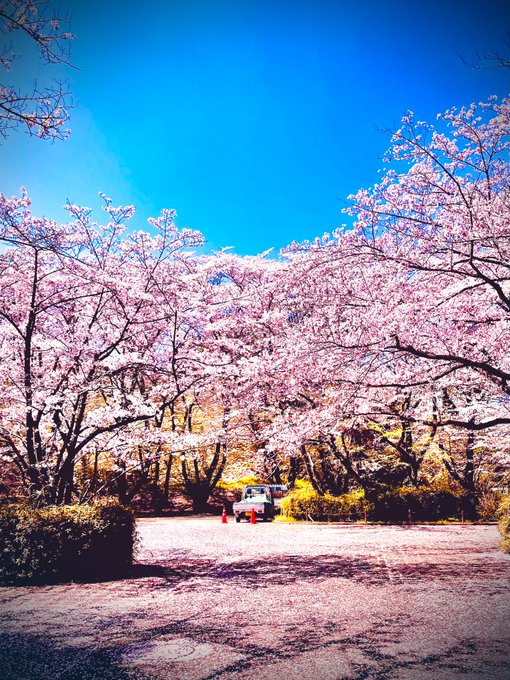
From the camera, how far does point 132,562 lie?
8820 mm

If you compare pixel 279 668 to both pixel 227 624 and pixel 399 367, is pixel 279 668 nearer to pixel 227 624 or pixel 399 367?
pixel 227 624

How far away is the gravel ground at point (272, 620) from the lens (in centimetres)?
402

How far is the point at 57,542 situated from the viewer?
741cm

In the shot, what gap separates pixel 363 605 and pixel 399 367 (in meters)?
5.35

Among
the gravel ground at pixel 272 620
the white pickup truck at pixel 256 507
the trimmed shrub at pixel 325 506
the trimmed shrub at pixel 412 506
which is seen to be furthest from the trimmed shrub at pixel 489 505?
the white pickup truck at pixel 256 507

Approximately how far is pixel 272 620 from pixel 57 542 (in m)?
4.09

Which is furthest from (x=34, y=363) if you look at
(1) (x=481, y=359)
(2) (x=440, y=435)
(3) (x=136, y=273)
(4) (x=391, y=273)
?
(2) (x=440, y=435)

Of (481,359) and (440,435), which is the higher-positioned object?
(481,359)

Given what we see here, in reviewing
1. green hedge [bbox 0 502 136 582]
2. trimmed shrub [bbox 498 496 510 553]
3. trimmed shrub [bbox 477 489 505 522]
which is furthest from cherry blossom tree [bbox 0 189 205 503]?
trimmed shrub [bbox 477 489 505 522]

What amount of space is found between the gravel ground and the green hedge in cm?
47

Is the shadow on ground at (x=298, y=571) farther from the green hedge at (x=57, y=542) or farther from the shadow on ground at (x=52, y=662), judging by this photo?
the shadow on ground at (x=52, y=662)

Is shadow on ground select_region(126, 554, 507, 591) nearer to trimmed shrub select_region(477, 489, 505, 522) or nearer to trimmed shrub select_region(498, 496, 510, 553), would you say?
trimmed shrub select_region(498, 496, 510, 553)

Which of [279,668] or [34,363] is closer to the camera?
[279,668]

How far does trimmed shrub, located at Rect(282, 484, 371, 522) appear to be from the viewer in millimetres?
17359
